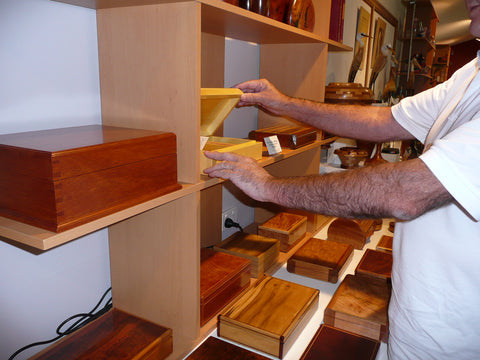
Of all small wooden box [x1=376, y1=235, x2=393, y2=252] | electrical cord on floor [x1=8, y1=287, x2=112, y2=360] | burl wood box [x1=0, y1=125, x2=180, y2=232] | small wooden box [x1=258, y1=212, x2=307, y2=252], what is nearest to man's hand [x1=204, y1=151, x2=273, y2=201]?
burl wood box [x1=0, y1=125, x2=180, y2=232]

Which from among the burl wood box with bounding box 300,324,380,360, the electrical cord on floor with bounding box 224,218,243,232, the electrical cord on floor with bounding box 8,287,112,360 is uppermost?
the electrical cord on floor with bounding box 224,218,243,232

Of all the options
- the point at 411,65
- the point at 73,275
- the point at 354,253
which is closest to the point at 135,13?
the point at 73,275

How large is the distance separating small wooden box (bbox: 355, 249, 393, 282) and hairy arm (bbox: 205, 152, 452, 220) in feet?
1.95

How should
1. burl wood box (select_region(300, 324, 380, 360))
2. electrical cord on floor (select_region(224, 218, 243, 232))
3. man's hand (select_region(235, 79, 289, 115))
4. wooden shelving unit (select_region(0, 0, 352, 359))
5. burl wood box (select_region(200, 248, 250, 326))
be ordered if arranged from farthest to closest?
1. electrical cord on floor (select_region(224, 218, 243, 232))
2. man's hand (select_region(235, 79, 289, 115))
3. burl wood box (select_region(200, 248, 250, 326))
4. burl wood box (select_region(300, 324, 380, 360))
5. wooden shelving unit (select_region(0, 0, 352, 359))

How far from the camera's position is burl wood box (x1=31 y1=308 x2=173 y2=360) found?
889 millimetres

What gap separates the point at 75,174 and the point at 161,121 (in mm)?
295

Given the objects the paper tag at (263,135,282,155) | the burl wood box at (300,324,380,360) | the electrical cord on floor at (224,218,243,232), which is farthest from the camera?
the electrical cord on floor at (224,218,243,232)

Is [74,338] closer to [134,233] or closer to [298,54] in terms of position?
[134,233]

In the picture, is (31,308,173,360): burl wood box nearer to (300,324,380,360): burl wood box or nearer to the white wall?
the white wall

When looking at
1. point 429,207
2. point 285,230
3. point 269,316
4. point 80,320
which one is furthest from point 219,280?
point 429,207

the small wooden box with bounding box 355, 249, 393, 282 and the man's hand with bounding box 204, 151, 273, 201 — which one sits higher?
the man's hand with bounding box 204, 151, 273, 201

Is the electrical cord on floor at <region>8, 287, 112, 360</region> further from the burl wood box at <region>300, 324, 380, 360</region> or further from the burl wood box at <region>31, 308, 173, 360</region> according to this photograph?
the burl wood box at <region>300, 324, 380, 360</region>

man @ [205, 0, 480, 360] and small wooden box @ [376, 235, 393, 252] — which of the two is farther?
small wooden box @ [376, 235, 393, 252]

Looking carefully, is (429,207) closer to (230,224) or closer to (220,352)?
(220,352)
